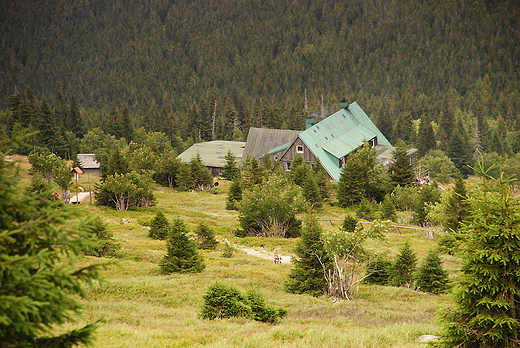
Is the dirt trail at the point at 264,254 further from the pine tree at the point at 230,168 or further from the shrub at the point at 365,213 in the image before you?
the pine tree at the point at 230,168

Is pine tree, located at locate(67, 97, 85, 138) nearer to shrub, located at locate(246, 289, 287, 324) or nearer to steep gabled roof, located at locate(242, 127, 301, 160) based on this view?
steep gabled roof, located at locate(242, 127, 301, 160)

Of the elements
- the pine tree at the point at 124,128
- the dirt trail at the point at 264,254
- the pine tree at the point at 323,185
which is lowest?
the dirt trail at the point at 264,254

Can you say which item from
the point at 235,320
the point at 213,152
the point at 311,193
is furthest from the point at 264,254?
the point at 213,152

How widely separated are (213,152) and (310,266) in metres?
76.8

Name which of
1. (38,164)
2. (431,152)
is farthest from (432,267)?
(431,152)

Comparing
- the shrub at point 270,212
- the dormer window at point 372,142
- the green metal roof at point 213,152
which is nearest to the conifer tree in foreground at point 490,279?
the shrub at point 270,212

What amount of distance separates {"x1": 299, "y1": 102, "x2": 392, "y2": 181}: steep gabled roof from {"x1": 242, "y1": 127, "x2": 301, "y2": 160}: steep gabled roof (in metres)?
6.59

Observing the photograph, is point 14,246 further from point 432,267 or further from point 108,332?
point 432,267

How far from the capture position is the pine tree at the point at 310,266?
24.7m

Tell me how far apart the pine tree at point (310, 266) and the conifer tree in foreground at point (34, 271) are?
58.8 ft

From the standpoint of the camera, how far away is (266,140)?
91938 mm

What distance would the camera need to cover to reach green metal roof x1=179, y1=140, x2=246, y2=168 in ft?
308

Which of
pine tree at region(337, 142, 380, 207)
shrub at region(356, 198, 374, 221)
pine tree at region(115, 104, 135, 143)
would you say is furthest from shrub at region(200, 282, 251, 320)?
pine tree at region(115, 104, 135, 143)

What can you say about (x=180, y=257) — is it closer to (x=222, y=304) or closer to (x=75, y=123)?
(x=222, y=304)
